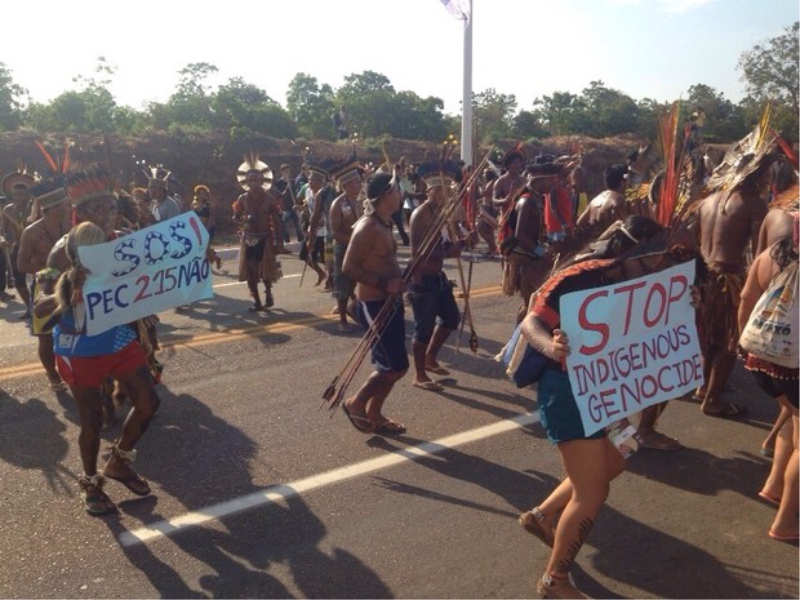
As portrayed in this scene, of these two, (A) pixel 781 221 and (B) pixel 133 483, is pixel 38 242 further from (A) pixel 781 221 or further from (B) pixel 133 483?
(A) pixel 781 221

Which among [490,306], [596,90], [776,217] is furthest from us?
[596,90]

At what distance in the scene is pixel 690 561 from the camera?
3939 mm

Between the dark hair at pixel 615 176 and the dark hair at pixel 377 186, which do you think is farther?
the dark hair at pixel 615 176

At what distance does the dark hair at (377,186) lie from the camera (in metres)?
5.66

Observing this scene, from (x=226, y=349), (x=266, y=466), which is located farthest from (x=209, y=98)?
(x=266, y=466)

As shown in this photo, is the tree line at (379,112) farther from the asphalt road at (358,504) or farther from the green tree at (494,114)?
the asphalt road at (358,504)

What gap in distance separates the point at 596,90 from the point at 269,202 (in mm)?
42313

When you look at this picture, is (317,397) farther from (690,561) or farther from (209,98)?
(209,98)

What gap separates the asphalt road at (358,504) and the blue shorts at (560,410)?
785 mm

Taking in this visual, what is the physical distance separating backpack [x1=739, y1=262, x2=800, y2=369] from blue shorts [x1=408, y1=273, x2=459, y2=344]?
11.2ft

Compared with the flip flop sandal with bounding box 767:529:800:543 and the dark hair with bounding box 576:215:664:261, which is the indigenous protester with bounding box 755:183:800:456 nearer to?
the flip flop sandal with bounding box 767:529:800:543

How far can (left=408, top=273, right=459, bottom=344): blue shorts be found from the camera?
690 cm

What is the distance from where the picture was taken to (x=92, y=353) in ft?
14.9

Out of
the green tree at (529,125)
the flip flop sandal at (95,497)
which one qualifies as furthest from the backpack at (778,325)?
the green tree at (529,125)
